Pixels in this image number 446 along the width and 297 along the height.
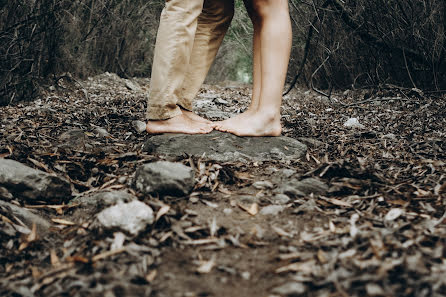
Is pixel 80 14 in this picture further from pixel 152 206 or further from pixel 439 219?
pixel 439 219

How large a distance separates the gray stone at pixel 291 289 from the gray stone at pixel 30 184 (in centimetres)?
100

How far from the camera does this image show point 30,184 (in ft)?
4.98

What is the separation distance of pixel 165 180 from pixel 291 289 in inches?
28.1

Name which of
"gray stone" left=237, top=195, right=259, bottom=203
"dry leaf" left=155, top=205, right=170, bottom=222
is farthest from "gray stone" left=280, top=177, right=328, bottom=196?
"dry leaf" left=155, top=205, right=170, bottom=222

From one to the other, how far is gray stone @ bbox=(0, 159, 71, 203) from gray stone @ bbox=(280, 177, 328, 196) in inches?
36.6

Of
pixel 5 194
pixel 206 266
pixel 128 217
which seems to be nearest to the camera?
pixel 206 266

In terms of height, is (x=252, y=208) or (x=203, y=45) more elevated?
(x=203, y=45)

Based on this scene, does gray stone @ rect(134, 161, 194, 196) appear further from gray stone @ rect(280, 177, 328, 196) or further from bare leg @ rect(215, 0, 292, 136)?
bare leg @ rect(215, 0, 292, 136)

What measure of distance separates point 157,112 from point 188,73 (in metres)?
0.43

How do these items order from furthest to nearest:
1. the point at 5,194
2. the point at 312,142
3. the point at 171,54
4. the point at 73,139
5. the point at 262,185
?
the point at 312,142 → the point at 73,139 → the point at 171,54 → the point at 262,185 → the point at 5,194

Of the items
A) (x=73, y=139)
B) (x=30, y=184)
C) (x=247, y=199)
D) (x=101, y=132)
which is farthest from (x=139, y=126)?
(x=247, y=199)

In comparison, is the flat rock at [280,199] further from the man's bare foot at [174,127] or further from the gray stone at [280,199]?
the man's bare foot at [174,127]

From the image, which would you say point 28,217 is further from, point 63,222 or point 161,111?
point 161,111

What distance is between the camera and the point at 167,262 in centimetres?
113
